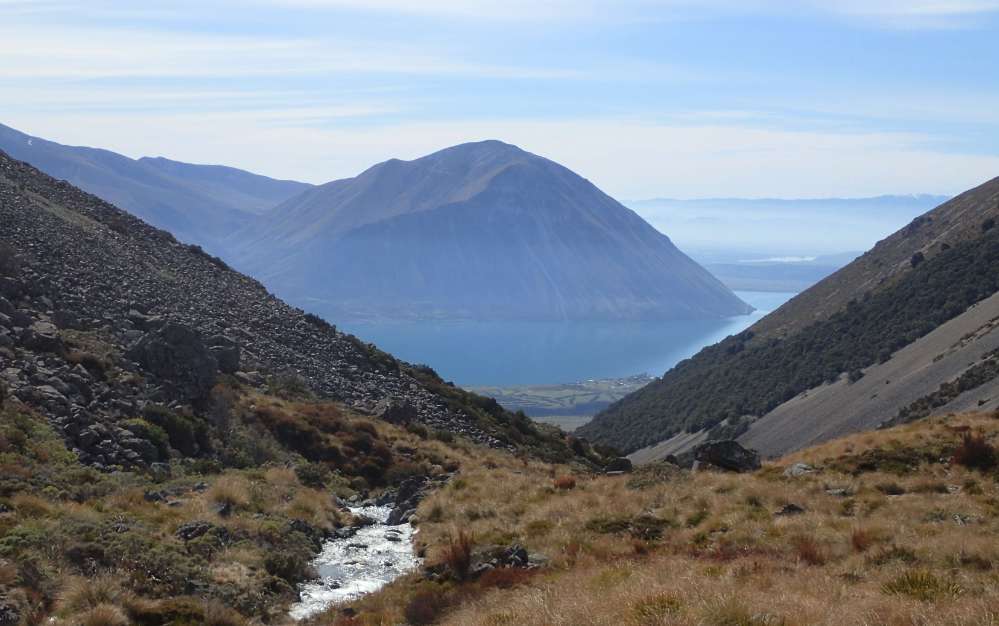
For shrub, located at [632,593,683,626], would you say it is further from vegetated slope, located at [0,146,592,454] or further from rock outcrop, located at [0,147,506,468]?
vegetated slope, located at [0,146,592,454]

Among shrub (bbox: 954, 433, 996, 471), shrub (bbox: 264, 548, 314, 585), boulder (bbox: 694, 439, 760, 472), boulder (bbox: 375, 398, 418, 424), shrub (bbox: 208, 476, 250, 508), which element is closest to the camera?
shrub (bbox: 264, 548, 314, 585)

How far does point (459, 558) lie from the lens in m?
11.6

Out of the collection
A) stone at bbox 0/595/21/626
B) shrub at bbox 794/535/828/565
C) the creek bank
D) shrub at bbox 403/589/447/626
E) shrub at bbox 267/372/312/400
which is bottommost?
the creek bank

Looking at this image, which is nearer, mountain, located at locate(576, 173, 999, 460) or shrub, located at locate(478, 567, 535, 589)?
shrub, located at locate(478, 567, 535, 589)

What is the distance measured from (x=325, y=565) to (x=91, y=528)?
3.33m

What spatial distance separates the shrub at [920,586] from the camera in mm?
8611

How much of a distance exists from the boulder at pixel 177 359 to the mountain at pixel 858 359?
85.6 feet

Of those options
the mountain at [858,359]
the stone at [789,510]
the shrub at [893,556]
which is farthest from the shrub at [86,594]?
the mountain at [858,359]

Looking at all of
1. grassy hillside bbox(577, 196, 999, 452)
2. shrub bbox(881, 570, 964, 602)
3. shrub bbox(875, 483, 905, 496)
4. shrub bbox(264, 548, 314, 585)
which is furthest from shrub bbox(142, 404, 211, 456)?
grassy hillside bbox(577, 196, 999, 452)

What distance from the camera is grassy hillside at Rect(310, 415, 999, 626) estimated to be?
817 centimetres

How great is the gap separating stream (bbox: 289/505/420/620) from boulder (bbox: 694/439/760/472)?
25.5 ft

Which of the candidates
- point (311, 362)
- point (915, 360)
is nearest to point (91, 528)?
point (311, 362)

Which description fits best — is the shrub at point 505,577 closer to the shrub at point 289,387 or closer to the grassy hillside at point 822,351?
the shrub at point 289,387

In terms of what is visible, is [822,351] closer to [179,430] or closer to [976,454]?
[976,454]
